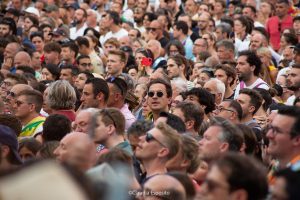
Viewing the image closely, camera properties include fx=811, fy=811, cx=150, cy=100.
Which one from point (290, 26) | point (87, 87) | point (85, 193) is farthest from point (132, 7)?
point (85, 193)

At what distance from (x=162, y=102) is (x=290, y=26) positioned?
9758mm

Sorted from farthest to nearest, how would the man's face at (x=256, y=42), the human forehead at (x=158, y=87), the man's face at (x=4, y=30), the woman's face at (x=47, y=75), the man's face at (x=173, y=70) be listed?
the man's face at (x=4, y=30) < the man's face at (x=256, y=42) < the woman's face at (x=47, y=75) < the man's face at (x=173, y=70) < the human forehead at (x=158, y=87)

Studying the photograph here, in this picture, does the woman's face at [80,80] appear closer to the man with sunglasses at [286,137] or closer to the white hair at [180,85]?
the white hair at [180,85]

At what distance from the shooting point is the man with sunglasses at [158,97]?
945cm

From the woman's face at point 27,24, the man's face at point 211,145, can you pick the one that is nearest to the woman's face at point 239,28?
the woman's face at point 27,24

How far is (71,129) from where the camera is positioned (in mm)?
7516

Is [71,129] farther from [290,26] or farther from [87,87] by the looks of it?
[290,26]

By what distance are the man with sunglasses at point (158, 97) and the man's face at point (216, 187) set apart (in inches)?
238

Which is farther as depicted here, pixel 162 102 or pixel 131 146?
pixel 162 102

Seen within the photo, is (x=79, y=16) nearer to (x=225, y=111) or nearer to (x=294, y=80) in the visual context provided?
(x=294, y=80)

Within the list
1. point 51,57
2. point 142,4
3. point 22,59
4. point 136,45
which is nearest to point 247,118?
point 22,59

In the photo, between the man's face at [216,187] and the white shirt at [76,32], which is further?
the white shirt at [76,32]

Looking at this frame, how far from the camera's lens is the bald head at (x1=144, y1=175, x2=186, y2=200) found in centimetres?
436

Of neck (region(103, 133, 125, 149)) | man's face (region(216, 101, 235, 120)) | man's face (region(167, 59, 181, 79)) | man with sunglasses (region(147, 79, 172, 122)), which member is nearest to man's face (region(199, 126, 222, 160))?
neck (region(103, 133, 125, 149))
